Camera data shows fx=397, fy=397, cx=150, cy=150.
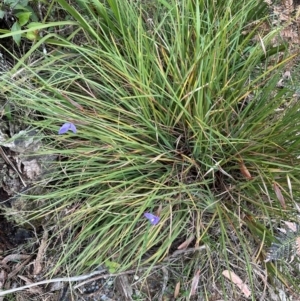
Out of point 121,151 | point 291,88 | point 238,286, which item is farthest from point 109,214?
point 291,88

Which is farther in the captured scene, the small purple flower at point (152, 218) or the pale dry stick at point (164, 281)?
the pale dry stick at point (164, 281)

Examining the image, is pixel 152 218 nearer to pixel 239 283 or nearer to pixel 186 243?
pixel 186 243

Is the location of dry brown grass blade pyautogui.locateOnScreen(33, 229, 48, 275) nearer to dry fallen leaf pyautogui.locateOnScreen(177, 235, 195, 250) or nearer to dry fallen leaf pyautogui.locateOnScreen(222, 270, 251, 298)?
dry fallen leaf pyautogui.locateOnScreen(177, 235, 195, 250)

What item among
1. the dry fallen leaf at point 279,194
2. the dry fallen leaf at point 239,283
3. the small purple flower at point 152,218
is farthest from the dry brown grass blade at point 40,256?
the dry fallen leaf at point 279,194

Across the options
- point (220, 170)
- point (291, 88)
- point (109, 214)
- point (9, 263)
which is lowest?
point (9, 263)

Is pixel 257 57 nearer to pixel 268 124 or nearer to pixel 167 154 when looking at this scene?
pixel 268 124

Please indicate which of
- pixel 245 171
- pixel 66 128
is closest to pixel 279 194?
pixel 245 171

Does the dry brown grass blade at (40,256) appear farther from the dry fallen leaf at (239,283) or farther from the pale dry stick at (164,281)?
the dry fallen leaf at (239,283)

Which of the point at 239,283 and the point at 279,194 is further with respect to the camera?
the point at 239,283
